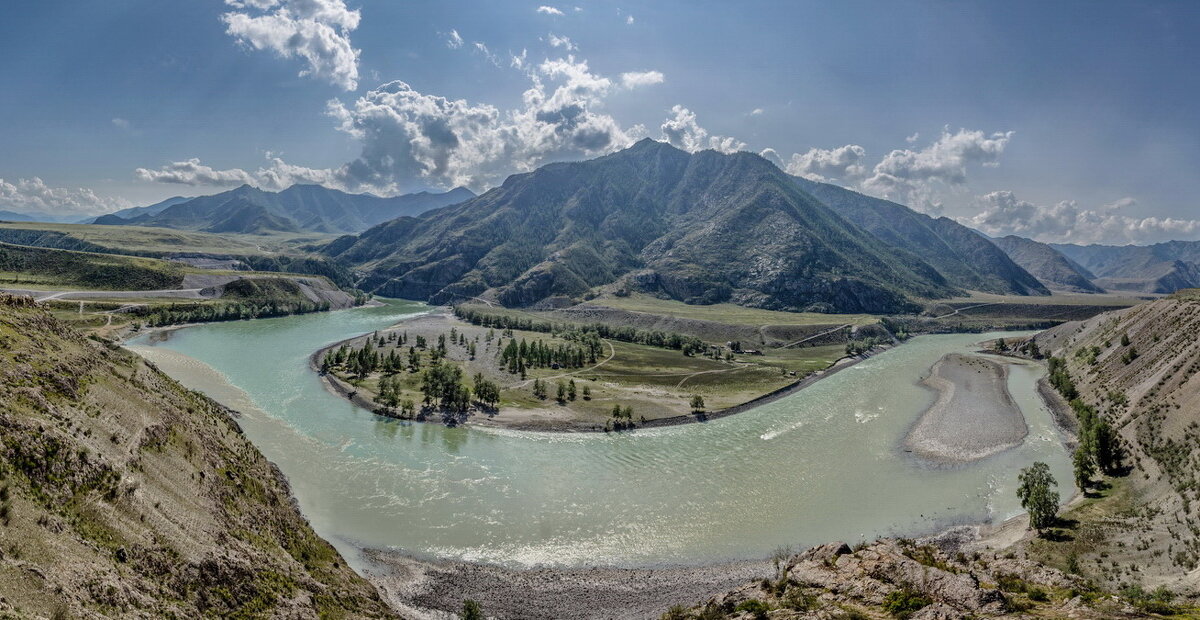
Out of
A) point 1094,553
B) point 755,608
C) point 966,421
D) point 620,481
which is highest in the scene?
point 755,608

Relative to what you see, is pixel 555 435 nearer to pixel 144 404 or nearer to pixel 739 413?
pixel 739 413

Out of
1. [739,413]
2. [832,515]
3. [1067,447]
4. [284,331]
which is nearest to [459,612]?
[832,515]

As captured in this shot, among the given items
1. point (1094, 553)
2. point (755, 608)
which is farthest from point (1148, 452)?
point (755, 608)

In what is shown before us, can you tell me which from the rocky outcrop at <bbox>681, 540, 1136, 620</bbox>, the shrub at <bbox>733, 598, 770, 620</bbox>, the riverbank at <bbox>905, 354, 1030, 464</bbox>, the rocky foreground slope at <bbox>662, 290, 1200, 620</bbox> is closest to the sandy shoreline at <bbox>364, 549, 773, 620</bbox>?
the rocky foreground slope at <bbox>662, 290, 1200, 620</bbox>

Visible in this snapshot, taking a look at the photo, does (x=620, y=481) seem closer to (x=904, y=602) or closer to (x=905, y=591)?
(x=905, y=591)

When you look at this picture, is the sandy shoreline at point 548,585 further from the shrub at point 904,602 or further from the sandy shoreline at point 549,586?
the shrub at point 904,602

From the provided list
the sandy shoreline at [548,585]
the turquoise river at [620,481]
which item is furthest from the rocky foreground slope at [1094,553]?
the turquoise river at [620,481]

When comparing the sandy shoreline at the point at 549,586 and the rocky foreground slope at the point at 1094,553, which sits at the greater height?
the rocky foreground slope at the point at 1094,553
